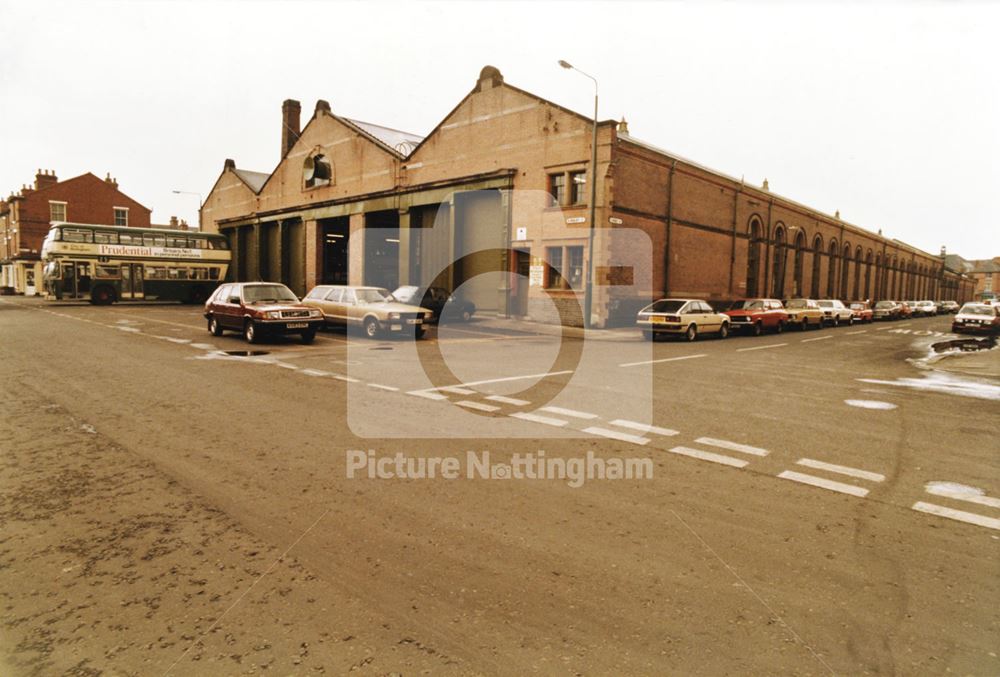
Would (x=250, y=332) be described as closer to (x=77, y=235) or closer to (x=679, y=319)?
(x=679, y=319)

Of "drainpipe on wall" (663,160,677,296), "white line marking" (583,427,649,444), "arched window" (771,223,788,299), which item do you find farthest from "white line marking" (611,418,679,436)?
"arched window" (771,223,788,299)

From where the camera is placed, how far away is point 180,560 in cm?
358

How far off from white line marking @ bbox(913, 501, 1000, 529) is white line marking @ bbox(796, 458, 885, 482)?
0.64 meters

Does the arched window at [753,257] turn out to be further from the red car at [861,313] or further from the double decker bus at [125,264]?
the double decker bus at [125,264]

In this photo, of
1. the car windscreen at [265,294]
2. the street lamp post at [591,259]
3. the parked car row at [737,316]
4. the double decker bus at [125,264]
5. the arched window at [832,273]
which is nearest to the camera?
the car windscreen at [265,294]

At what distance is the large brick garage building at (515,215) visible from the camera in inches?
1043

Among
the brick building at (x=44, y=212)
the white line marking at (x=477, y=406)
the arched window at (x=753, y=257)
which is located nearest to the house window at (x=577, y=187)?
the arched window at (x=753, y=257)

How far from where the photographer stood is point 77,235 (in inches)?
1326

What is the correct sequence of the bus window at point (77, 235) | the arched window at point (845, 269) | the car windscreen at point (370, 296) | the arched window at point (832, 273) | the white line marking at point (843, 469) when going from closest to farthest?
the white line marking at point (843, 469) → the car windscreen at point (370, 296) → the bus window at point (77, 235) → the arched window at point (832, 273) → the arched window at point (845, 269)

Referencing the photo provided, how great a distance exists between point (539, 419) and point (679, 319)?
14692 mm

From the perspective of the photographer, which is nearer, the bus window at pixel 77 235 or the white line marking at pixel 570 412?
the white line marking at pixel 570 412

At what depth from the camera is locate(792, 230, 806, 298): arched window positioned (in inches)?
1769

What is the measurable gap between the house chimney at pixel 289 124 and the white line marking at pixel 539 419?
4589 cm

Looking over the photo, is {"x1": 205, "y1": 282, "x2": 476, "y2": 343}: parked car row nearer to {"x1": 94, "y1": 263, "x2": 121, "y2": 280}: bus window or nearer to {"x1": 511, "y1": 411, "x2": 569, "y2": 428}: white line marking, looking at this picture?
{"x1": 511, "y1": 411, "x2": 569, "y2": 428}: white line marking
